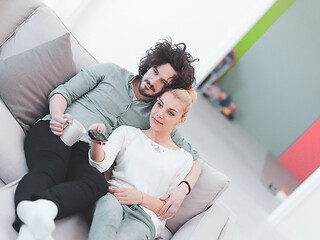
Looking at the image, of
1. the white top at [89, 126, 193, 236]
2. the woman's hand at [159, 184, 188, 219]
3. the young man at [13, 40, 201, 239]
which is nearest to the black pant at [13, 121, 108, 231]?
the young man at [13, 40, 201, 239]

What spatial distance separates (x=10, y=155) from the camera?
1310 millimetres

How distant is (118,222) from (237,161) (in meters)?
1.94

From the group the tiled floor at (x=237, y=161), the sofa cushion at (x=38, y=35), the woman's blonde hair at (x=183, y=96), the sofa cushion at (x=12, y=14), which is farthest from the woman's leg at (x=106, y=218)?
the tiled floor at (x=237, y=161)

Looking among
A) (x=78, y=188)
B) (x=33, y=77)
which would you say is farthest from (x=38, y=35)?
(x=78, y=188)

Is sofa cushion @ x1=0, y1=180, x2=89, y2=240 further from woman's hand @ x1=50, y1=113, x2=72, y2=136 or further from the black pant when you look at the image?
woman's hand @ x1=50, y1=113, x2=72, y2=136

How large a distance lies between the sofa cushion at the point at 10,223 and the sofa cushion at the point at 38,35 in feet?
2.22

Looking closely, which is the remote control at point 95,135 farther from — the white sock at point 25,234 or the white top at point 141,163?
the white sock at point 25,234

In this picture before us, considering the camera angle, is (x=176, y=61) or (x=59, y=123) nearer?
(x=59, y=123)

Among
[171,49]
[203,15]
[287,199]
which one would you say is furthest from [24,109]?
[287,199]

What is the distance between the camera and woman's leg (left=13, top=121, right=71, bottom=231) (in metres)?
1.14

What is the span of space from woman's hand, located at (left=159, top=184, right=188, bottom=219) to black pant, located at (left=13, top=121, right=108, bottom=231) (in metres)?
0.28

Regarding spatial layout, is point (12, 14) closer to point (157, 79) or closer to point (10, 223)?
point (157, 79)

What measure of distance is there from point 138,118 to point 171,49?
0.33 metres

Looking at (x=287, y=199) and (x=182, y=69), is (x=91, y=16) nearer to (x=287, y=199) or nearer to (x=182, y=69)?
(x=182, y=69)
